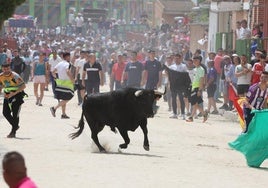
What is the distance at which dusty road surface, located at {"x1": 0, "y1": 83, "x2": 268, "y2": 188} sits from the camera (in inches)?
512

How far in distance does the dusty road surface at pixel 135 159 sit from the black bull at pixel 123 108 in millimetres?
418

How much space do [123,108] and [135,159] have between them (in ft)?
5.20

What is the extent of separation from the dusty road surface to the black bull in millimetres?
418

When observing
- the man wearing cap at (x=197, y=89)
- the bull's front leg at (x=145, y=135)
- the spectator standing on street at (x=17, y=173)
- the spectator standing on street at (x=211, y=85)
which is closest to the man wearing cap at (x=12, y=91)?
the bull's front leg at (x=145, y=135)

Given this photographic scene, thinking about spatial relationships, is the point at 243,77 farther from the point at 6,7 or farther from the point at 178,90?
the point at 6,7

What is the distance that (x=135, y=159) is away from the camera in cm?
1561

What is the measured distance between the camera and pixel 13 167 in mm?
7066

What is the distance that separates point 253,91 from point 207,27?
1552 inches

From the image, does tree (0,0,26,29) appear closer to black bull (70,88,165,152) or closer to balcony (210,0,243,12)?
black bull (70,88,165,152)

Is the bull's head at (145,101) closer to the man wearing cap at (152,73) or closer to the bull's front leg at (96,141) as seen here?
the bull's front leg at (96,141)

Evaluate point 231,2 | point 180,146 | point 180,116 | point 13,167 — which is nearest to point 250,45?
point 180,116

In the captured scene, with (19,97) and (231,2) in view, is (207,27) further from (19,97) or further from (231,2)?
(19,97)

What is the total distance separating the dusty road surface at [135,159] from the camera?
1299 cm

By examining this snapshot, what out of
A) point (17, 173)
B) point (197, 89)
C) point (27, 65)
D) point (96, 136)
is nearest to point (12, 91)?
point (96, 136)
